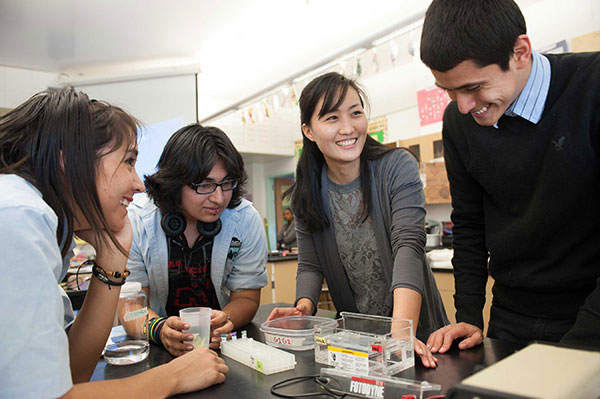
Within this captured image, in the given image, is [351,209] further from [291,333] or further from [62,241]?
[62,241]

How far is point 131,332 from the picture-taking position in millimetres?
1111

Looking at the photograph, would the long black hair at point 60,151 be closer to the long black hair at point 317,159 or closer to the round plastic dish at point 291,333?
the round plastic dish at point 291,333

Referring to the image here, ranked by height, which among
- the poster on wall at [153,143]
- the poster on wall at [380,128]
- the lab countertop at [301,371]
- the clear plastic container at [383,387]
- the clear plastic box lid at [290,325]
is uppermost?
the poster on wall at [380,128]

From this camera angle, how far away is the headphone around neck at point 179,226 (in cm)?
140

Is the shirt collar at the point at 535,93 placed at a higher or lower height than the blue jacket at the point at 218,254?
higher

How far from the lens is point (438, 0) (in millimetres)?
975

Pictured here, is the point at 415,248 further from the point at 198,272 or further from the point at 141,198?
the point at 141,198

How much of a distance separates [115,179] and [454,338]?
31.8 inches

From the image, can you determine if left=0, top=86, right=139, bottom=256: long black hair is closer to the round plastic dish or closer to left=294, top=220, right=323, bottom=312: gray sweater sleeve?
the round plastic dish

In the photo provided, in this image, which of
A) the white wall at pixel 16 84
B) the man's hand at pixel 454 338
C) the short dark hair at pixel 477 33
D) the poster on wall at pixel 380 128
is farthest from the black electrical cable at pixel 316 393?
the white wall at pixel 16 84

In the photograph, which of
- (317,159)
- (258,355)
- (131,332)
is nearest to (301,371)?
Result: (258,355)

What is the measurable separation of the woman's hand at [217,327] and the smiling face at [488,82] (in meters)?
0.80

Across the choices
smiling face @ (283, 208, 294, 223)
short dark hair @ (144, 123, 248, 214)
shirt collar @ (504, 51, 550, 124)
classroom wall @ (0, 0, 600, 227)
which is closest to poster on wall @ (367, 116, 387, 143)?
classroom wall @ (0, 0, 600, 227)

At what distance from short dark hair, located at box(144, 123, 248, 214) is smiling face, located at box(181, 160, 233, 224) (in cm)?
2
